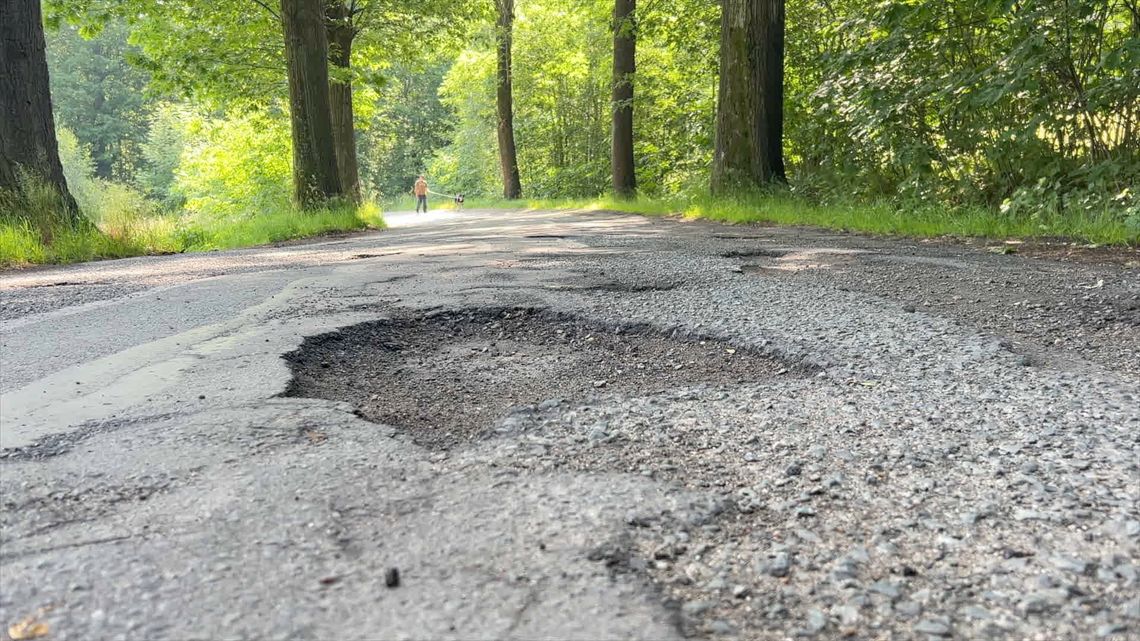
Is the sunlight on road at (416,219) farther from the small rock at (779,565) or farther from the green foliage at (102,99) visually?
the green foliage at (102,99)

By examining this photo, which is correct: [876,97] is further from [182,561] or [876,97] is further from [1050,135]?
[182,561]

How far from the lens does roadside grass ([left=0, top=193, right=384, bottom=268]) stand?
690cm

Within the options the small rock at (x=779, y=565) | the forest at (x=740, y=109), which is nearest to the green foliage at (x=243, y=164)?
the forest at (x=740, y=109)

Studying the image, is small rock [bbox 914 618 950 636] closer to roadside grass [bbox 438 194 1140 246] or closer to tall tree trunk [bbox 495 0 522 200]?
roadside grass [bbox 438 194 1140 246]

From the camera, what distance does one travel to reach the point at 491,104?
3566 cm

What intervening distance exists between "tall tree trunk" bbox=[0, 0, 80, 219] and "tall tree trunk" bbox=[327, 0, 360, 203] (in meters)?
5.30

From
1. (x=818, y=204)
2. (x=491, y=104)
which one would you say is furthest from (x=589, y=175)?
(x=818, y=204)

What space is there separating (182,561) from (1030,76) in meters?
7.52

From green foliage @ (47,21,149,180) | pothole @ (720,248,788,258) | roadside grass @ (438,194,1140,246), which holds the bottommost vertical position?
pothole @ (720,248,788,258)

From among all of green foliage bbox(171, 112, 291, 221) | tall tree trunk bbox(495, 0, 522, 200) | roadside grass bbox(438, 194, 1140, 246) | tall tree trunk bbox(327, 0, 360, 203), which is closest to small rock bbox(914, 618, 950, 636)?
roadside grass bbox(438, 194, 1140, 246)

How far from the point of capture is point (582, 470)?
1.72 metres

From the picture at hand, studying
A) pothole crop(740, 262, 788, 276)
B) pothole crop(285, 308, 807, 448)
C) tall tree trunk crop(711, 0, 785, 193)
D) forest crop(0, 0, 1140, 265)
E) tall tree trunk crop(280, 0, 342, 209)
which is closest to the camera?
pothole crop(285, 308, 807, 448)

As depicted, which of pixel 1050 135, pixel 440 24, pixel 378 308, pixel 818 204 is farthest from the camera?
pixel 440 24

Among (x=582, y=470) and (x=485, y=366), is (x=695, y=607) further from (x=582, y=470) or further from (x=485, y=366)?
(x=485, y=366)
